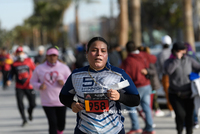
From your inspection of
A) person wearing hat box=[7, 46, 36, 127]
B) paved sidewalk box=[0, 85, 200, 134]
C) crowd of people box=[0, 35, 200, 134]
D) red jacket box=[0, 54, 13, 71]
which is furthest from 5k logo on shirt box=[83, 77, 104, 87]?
red jacket box=[0, 54, 13, 71]

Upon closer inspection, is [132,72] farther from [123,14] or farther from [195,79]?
[123,14]

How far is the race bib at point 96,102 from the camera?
3828mm

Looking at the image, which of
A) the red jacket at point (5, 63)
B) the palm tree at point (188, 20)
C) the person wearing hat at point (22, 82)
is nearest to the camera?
the person wearing hat at point (22, 82)

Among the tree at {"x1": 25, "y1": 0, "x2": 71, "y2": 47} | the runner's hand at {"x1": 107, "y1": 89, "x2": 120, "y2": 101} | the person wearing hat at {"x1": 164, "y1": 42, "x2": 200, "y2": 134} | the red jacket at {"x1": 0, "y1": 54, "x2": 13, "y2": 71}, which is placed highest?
the tree at {"x1": 25, "y1": 0, "x2": 71, "y2": 47}

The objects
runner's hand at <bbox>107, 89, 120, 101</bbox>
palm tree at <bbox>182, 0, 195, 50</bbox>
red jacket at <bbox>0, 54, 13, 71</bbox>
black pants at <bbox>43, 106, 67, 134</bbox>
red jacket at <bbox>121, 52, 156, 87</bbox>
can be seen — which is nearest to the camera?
runner's hand at <bbox>107, 89, 120, 101</bbox>

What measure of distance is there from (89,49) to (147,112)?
440 cm

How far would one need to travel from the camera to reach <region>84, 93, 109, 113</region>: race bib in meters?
3.83

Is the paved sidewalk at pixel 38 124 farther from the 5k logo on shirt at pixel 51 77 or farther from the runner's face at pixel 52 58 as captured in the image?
the runner's face at pixel 52 58

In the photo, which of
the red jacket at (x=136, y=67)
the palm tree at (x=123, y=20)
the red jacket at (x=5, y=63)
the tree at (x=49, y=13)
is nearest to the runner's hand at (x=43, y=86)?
the red jacket at (x=136, y=67)

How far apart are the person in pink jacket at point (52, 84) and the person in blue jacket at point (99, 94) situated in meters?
2.71

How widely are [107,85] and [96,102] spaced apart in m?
0.20

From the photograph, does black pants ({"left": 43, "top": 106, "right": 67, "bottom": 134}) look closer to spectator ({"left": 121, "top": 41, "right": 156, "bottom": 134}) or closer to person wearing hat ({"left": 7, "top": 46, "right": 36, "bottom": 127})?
spectator ({"left": 121, "top": 41, "right": 156, "bottom": 134})

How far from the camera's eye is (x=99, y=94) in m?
3.83

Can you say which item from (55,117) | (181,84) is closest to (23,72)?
(55,117)
